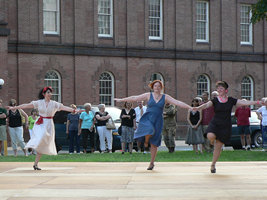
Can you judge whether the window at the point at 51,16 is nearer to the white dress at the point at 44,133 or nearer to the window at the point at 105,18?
the window at the point at 105,18

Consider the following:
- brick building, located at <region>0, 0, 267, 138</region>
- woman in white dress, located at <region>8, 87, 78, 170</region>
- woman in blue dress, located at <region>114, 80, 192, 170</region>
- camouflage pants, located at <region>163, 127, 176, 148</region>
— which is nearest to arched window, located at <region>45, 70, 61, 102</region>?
brick building, located at <region>0, 0, 267, 138</region>

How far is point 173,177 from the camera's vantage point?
39.8 ft

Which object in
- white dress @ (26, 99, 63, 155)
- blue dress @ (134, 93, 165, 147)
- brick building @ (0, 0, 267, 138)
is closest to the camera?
blue dress @ (134, 93, 165, 147)

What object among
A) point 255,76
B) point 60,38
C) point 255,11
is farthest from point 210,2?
point 255,11

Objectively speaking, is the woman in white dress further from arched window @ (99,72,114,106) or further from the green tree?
arched window @ (99,72,114,106)

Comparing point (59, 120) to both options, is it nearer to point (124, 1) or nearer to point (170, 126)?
point (170, 126)

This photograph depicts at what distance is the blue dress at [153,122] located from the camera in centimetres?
1362

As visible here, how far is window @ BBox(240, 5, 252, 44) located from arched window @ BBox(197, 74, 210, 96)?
3803mm

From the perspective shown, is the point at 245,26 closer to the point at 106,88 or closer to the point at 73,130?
the point at 106,88

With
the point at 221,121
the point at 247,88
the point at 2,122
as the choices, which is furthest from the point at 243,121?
the point at 247,88

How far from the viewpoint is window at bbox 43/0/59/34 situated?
120 ft

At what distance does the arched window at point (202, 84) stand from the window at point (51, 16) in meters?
10.0

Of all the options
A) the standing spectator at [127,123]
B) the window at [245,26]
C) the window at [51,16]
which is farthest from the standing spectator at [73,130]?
the window at [245,26]

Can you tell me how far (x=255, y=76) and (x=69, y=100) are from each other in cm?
1339
